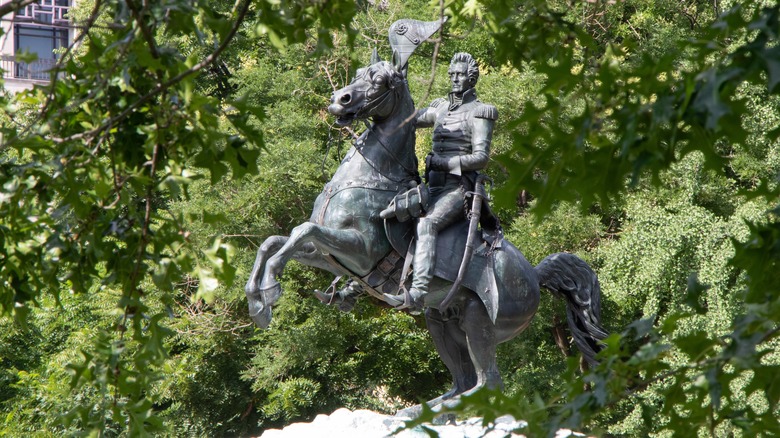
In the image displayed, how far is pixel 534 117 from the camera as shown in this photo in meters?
3.28

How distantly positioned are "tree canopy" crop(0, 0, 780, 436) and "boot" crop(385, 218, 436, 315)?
82 centimetres

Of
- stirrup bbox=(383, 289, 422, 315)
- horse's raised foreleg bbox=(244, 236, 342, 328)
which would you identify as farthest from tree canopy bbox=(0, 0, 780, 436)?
stirrup bbox=(383, 289, 422, 315)

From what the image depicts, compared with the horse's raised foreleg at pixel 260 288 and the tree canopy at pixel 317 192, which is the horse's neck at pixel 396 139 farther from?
the horse's raised foreleg at pixel 260 288

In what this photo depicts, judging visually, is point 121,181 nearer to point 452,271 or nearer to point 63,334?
point 452,271

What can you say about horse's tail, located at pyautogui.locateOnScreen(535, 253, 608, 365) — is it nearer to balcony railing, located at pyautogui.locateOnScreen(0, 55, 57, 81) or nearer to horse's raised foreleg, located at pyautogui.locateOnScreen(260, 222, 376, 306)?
horse's raised foreleg, located at pyautogui.locateOnScreen(260, 222, 376, 306)

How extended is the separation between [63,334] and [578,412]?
15.1 meters

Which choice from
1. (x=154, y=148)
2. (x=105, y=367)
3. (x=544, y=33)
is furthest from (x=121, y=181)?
(x=544, y=33)

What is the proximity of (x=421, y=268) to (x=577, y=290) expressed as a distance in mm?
1562

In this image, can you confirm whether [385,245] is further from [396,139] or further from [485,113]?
[485,113]

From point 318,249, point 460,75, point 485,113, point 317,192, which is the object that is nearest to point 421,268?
point 318,249

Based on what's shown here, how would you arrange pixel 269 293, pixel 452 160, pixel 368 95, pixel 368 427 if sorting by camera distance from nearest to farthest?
pixel 269 293 → pixel 368 427 → pixel 368 95 → pixel 452 160

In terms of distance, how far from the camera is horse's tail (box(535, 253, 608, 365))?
883 centimetres

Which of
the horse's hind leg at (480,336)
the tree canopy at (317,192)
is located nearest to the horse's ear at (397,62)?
the tree canopy at (317,192)

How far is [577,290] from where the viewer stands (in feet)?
29.0
